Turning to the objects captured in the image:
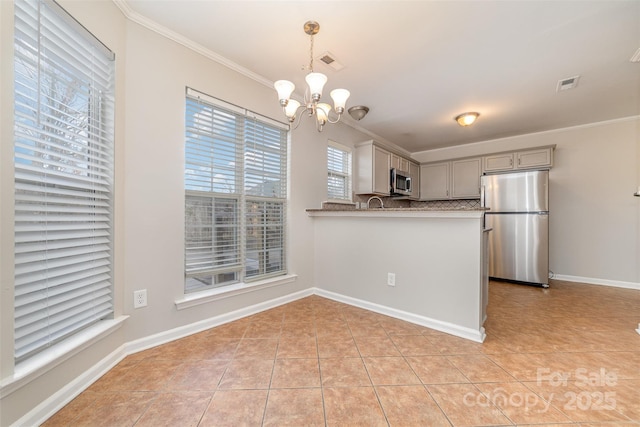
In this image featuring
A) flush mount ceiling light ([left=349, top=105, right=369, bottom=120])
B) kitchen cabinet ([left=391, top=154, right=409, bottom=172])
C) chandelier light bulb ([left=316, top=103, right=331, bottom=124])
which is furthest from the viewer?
kitchen cabinet ([left=391, top=154, right=409, bottom=172])

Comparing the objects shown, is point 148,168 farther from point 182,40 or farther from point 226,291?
point 226,291

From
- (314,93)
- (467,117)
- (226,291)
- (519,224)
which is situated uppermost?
(467,117)

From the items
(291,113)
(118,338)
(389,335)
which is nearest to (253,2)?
(291,113)

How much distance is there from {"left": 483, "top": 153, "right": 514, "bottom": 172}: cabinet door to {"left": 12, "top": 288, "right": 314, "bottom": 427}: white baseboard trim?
13.3 feet

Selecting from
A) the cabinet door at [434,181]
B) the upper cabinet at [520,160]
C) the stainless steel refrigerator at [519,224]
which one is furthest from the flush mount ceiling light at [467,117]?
the cabinet door at [434,181]

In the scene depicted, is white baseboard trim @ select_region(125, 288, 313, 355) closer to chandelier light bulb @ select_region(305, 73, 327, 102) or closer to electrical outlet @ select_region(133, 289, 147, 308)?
electrical outlet @ select_region(133, 289, 147, 308)

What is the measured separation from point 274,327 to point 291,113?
1.83 metres

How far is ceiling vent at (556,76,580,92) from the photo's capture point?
8.29 feet

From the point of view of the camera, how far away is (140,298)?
1.81 metres

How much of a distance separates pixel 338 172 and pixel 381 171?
773mm

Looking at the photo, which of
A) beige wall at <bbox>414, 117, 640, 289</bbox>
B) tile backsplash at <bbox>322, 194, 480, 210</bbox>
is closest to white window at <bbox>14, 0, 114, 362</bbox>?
tile backsplash at <bbox>322, 194, 480, 210</bbox>

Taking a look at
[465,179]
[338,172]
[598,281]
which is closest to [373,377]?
[338,172]

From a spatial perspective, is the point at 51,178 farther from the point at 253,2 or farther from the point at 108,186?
the point at 253,2

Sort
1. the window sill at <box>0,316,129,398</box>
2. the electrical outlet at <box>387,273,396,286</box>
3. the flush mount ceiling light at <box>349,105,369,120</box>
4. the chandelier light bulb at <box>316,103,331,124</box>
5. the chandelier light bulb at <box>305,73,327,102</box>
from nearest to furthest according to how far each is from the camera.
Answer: the window sill at <box>0,316,129,398</box>
the chandelier light bulb at <box>305,73,327,102</box>
the chandelier light bulb at <box>316,103,331,124</box>
the electrical outlet at <box>387,273,396,286</box>
the flush mount ceiling light at <box>349,105,369,120</box>
